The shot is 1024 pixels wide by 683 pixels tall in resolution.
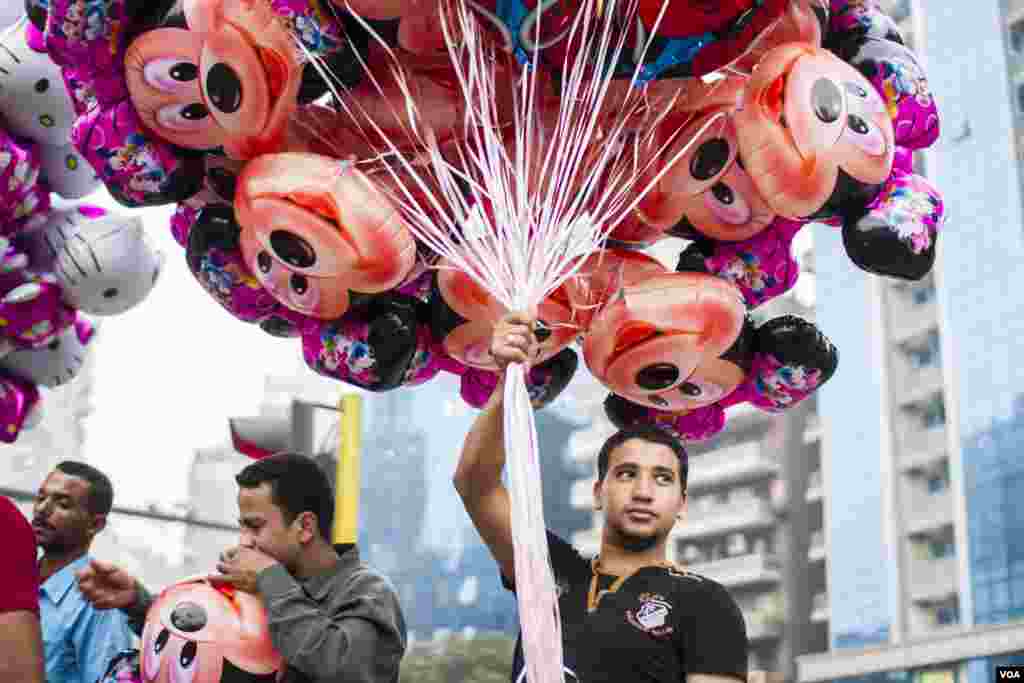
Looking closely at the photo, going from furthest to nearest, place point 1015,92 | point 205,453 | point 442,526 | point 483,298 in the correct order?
point 205,453 → point 442,526 → point 1015,92 → point 483,298

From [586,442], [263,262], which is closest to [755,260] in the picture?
[263,262]

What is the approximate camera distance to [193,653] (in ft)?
11.4

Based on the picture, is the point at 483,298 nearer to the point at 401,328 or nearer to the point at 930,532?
the point at 401,328

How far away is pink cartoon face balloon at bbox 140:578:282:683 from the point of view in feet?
11.4

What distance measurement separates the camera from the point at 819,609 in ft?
155

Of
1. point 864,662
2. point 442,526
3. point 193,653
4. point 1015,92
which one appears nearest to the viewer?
point 193,653

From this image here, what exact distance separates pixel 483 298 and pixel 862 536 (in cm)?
3779

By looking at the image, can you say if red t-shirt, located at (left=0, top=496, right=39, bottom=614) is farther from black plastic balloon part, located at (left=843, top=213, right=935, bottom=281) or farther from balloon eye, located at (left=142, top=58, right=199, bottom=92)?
black plastic balloon part, located at (left=843, top=213, right=935, bottom=281)

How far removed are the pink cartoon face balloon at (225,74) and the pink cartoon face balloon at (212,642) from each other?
1263mm

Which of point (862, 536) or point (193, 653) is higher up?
point (862, 536)

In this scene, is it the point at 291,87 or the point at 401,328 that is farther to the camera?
the point at 401,328

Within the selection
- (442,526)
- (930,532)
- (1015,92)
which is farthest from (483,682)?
(1015,92)

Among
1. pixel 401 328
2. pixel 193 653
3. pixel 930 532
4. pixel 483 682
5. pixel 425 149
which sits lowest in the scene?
pixel 193 653

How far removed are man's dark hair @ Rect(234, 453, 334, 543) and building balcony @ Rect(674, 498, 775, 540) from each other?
4444cm
